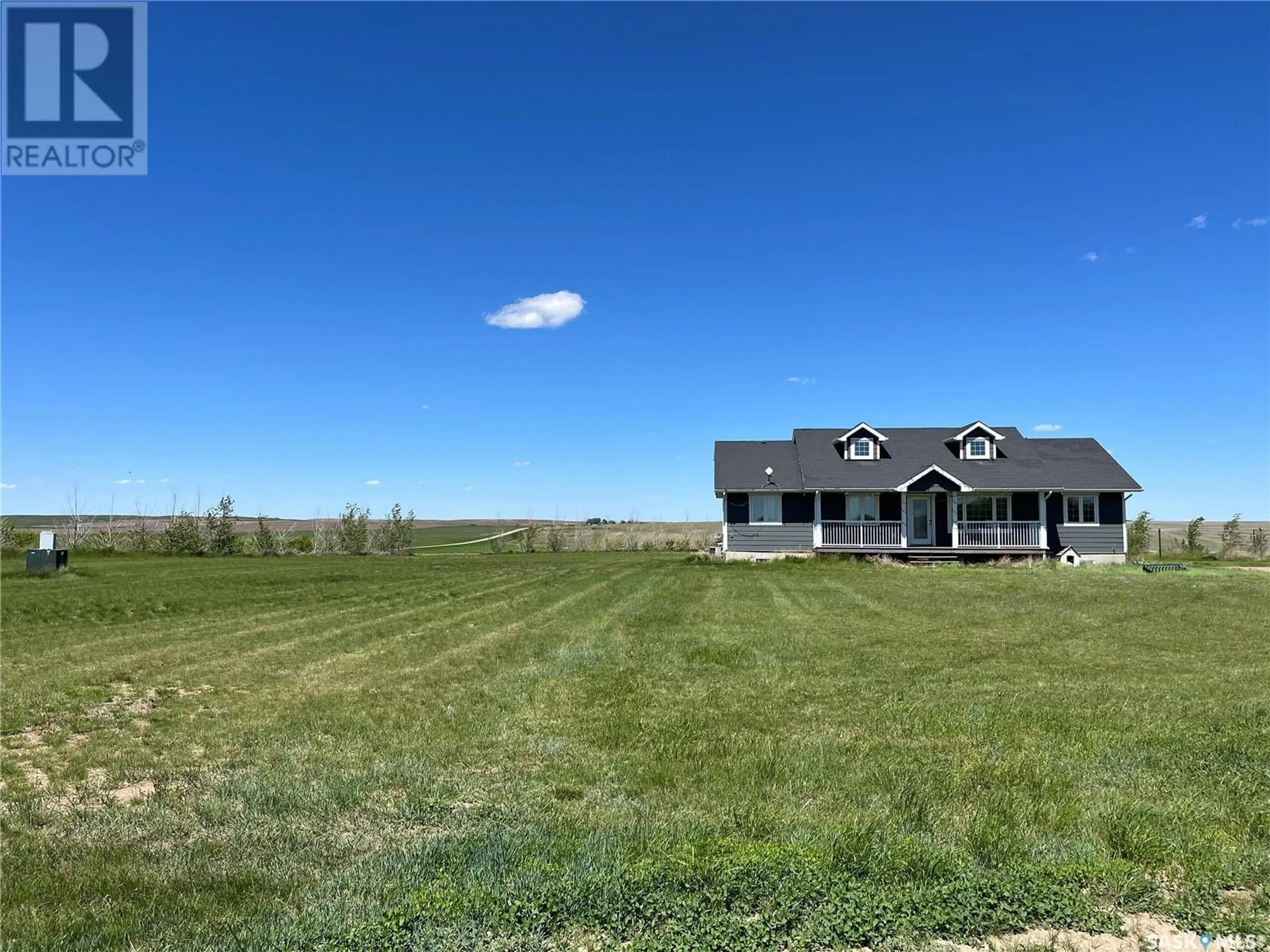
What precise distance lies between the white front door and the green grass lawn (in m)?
17.5

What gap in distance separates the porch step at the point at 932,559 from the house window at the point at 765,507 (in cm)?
516

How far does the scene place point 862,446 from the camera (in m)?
30.5

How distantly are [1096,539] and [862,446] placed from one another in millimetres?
9263

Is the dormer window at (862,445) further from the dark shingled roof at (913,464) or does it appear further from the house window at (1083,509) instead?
the house window at (1083,509)

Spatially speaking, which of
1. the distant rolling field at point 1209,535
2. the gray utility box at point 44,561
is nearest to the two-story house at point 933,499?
the distant rolling field at point 1209,535

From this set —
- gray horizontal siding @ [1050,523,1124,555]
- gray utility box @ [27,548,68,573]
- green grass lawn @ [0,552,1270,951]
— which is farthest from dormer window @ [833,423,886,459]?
gray utility box @ [27,548,68,573]

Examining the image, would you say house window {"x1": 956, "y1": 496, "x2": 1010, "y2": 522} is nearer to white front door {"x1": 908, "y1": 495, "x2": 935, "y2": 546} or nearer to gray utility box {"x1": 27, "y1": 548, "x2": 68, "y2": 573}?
white front door {"x1": 908, "y1": 495, "x2": 935, "y2": 546}

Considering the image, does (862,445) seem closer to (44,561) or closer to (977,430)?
(977,430)

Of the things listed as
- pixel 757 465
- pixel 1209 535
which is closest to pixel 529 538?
pixel 757 465

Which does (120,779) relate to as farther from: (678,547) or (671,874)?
(678,547)

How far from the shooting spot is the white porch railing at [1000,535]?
27.7m

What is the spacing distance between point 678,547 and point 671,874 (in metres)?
44.5

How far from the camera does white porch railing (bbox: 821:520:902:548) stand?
28406 millimetres

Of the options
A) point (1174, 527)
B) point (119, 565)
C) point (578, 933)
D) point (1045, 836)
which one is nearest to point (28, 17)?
point (578, 933)
